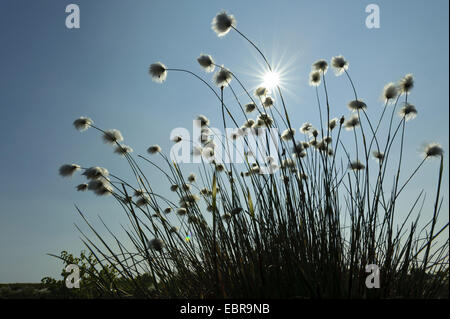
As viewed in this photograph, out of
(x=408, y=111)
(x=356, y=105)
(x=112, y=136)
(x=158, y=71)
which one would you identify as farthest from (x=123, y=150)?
(x=408, y=111)

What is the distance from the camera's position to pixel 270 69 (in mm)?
2064

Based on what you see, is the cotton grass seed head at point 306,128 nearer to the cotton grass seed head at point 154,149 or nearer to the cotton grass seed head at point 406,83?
the cotton grass seed head at point 406,83

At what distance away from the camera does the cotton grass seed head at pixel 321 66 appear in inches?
90.0

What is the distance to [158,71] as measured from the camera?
2195 mm

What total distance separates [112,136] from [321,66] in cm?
180

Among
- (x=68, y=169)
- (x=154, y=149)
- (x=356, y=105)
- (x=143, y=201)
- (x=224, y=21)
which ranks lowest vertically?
(x=143, y=201)

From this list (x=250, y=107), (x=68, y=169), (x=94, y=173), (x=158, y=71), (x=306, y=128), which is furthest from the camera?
(x=306, y=128)

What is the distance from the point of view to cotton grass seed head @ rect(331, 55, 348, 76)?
2.27 metres

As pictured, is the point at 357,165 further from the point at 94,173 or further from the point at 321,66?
the point at 94,173

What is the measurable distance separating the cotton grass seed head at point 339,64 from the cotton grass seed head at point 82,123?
6.71 ft

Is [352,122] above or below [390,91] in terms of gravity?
below
